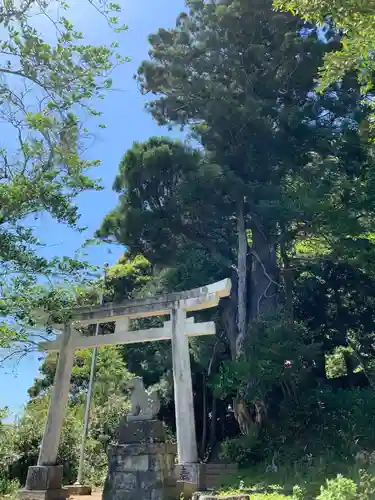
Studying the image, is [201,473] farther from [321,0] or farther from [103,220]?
[103,220]

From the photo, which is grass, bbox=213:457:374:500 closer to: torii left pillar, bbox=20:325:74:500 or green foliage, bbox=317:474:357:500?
torii left pillar, bbox=20:325:74:500

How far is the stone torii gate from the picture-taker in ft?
26.1

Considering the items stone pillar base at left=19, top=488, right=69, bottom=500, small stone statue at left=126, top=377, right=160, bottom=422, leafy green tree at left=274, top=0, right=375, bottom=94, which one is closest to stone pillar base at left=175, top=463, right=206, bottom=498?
small stone statue at left=126, top=377, right=160, bottom=422

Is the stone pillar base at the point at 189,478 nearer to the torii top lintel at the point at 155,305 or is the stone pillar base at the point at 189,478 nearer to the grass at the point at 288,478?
the grass at the point at 288,478

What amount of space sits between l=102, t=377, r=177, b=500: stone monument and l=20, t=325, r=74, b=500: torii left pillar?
175cm

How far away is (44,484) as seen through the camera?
8.28 meters

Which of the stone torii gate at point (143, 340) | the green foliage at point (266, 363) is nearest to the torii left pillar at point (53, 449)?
the stone torii gate at point (143, 340)

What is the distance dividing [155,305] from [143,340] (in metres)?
0.71

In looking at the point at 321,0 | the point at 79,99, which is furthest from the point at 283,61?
the point at 79,99

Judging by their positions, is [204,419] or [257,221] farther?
[204,419]

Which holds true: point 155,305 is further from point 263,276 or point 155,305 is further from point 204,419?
point 204,419

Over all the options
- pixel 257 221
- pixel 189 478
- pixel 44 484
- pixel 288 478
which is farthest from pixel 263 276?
pixel 44 484

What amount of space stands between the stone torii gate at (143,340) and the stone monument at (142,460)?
22.1 inches

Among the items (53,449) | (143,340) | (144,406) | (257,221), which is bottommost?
(53,449)
